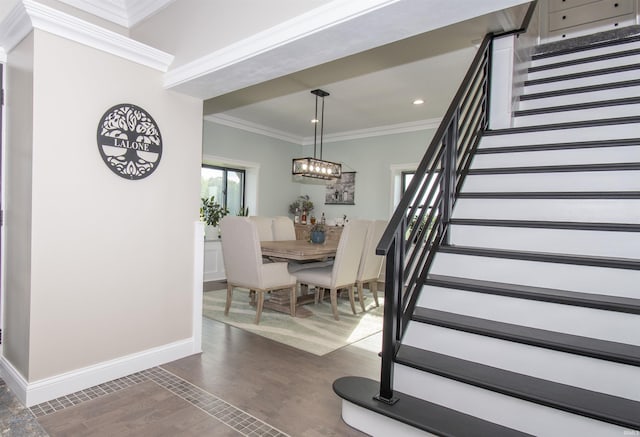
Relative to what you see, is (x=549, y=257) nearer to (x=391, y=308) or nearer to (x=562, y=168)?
(x=562, y=168)

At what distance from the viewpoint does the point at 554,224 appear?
229 cm

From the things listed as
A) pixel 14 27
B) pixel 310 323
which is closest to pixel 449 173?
pixel 310 323

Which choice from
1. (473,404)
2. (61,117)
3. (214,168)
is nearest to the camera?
(473,404)

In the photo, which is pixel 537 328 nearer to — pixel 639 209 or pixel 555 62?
pixel 639 209

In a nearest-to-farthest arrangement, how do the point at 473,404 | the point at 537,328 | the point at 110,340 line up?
the point at 473,404 < the point at 537,328 < the point at 110,340

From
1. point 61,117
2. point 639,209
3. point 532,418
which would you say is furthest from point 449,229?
point 61,117

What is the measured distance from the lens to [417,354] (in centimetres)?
202

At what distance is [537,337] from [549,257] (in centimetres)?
54

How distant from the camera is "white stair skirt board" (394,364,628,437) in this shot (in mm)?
1497

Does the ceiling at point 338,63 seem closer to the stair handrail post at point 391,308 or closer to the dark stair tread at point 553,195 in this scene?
the stair handrail post at point 391,308

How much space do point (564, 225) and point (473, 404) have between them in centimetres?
125

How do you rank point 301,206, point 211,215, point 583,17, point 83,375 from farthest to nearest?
point 301,206
point 211,215
point 583,17
point 83,375

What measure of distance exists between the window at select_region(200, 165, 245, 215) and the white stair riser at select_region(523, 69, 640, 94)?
4.88 meters

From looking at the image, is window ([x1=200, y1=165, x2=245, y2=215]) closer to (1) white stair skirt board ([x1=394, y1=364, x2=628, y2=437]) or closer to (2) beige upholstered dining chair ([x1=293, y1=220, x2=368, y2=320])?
(2) beige upholstered dining chair ([x1=293, y1=220, x2=368, y2=320])
